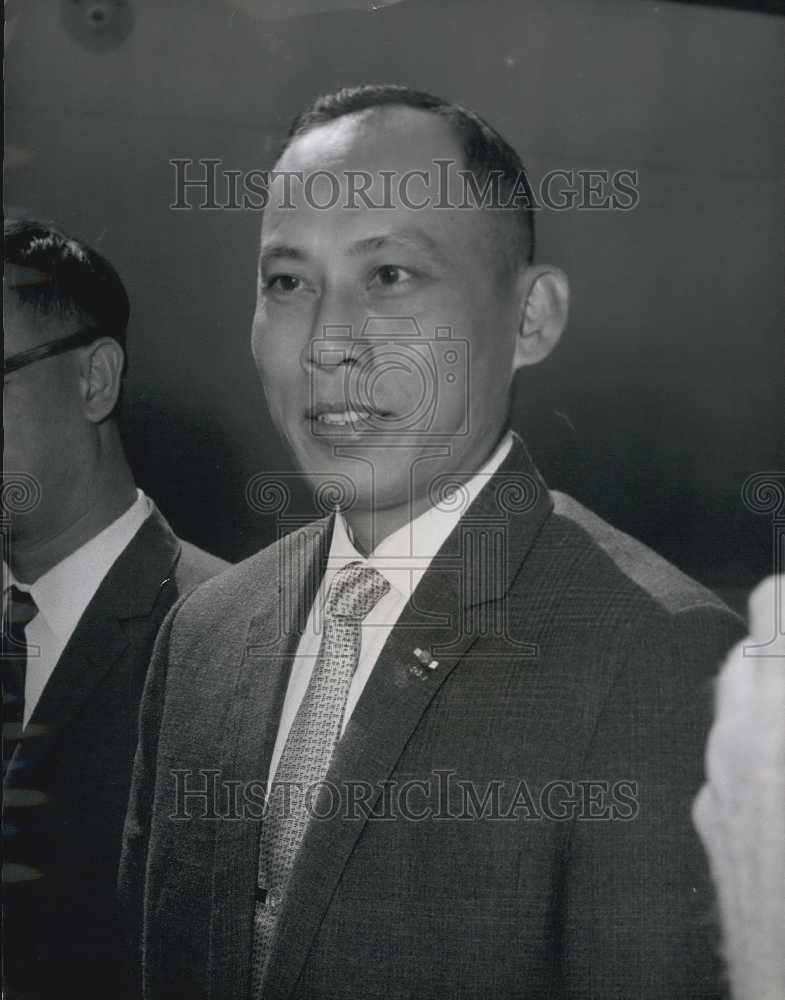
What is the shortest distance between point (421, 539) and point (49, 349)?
0.72 metres

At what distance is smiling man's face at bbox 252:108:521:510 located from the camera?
1.73m

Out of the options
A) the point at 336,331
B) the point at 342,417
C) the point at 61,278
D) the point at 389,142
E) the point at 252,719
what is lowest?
the point at 252,719

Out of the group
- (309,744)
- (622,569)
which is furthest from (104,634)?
(622,569)

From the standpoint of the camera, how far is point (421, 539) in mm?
1734

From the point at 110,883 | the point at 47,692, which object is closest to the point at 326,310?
the point at 47,692

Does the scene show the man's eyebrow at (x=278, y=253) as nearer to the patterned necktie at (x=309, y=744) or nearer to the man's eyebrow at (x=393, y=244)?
the man's eyebrow at (x=393, y=244)

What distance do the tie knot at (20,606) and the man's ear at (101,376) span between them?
332mm

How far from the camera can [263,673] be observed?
5.80 feet

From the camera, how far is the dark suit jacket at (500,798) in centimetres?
164

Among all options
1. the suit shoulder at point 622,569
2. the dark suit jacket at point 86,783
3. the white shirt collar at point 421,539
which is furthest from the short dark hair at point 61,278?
the suit shoulder at point 622,569

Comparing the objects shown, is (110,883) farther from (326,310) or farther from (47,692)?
(326,310)

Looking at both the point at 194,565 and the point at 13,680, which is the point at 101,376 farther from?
the point at 13,680

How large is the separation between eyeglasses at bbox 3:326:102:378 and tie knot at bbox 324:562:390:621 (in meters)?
0.59

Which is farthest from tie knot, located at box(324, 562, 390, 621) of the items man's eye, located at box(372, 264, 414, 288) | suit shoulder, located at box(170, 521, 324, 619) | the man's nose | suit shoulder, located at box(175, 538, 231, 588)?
man's eye, located at box(372, 264, 414, 288)
